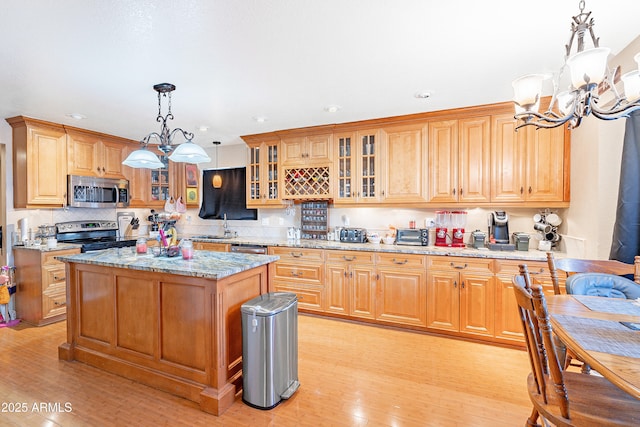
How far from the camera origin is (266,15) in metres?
1.75

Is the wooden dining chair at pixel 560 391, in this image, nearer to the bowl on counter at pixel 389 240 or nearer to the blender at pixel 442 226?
the blender at pixel 442 226

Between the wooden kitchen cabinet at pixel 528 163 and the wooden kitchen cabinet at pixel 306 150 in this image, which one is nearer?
the wooden kitchen cabinet at pixel 528 163

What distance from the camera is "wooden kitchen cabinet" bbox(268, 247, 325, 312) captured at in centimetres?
377

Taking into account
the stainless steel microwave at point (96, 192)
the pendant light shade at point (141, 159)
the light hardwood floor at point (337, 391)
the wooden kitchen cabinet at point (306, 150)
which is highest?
the wooden kitchen cabinet at point (306, 150)

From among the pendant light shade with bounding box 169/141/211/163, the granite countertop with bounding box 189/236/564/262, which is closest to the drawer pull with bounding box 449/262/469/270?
the granite countertop with bounding box 189/236/564/262

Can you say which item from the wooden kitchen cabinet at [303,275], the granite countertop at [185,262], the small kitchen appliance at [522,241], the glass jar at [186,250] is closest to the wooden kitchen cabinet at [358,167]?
the wooden kitchen cabinet at [303,275]

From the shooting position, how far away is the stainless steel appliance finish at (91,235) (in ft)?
13.4

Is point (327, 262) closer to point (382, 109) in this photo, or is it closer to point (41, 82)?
point (382, 109)

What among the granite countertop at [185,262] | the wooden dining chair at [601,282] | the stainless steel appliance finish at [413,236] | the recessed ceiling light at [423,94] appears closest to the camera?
the wooden dining chair at [601,282]

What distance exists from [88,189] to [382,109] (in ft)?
13.8

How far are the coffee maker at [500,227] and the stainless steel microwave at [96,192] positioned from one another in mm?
5283

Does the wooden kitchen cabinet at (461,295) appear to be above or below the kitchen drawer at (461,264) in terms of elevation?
below

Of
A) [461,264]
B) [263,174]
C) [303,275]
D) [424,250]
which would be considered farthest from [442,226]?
[263,174]

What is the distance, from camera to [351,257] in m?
3.59
